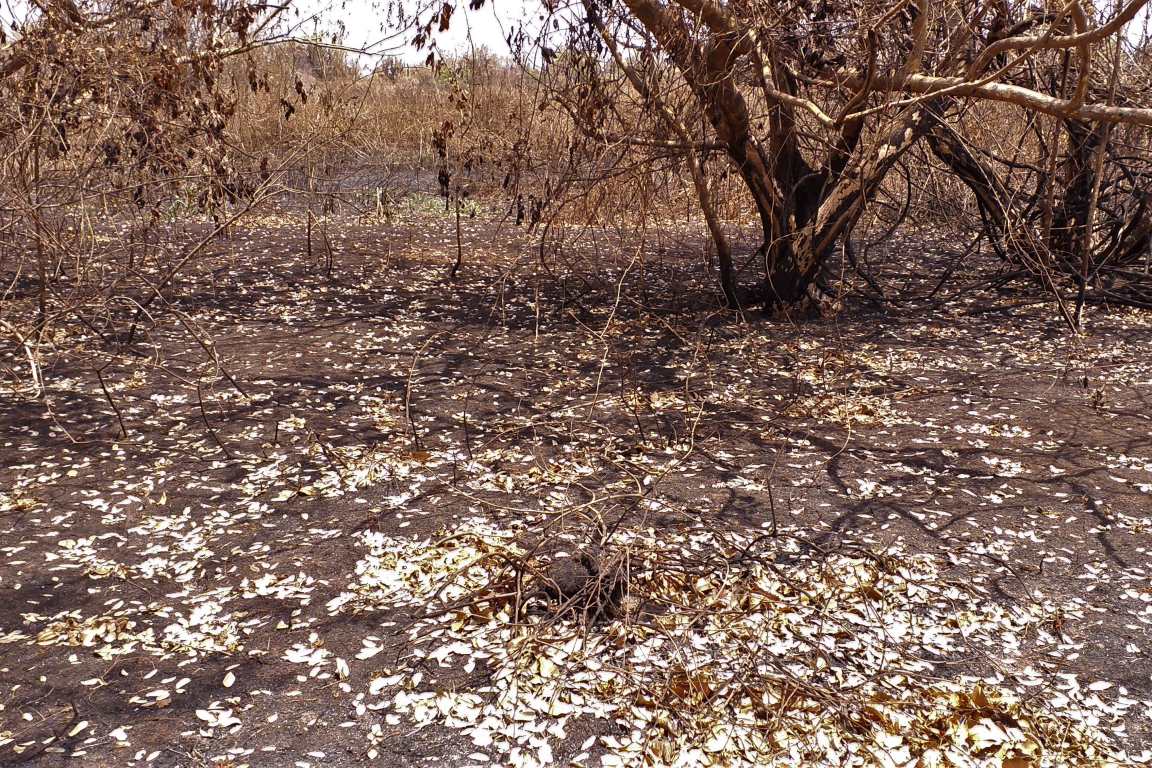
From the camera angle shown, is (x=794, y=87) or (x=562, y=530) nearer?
(x=562, y=530)

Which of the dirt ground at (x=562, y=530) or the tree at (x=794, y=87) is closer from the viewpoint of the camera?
the dirt ground at (x=562, y=530)

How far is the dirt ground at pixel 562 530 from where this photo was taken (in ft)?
A: 8.64

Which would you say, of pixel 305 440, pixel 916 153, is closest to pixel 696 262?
pixel 916 153

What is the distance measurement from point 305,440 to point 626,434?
58.8 inches

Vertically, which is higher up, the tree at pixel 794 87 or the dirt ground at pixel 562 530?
the tree at pixel 794 87

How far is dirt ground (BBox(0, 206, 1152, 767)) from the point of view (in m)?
2.63

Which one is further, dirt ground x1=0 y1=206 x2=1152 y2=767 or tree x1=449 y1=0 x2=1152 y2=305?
tree x1=449 y1=0 x2=1152 y2=305

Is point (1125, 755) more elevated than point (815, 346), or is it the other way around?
point (815, 346)

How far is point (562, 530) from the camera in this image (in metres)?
3.53

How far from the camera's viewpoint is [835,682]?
9.16ft

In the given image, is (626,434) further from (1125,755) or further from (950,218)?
(950,218)

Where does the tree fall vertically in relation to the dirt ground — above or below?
above

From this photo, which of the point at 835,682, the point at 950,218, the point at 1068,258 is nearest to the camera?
the point at 835,682

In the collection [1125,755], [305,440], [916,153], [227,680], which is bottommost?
[1125,755]
